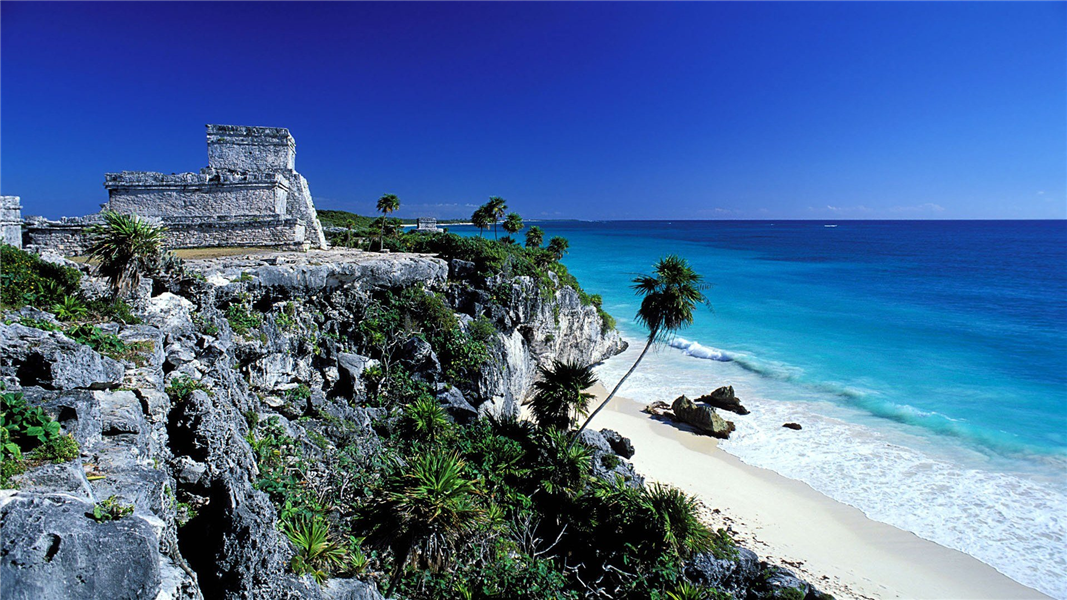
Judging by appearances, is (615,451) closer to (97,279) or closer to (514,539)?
(514,539)

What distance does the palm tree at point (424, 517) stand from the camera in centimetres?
800

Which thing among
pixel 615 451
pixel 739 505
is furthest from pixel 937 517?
pixel 615 451

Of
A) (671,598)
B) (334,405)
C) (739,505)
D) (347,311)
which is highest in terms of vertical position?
(347,311)

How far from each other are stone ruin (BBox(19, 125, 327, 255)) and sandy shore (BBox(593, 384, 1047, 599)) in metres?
17.0

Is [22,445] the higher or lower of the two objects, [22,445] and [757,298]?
the higher

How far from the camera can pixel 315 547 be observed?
7.02 metres

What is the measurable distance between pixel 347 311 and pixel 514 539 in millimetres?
9601

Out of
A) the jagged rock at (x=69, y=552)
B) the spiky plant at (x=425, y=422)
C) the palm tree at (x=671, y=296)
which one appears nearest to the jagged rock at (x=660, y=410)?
the palm tree at (x=671, y=296)

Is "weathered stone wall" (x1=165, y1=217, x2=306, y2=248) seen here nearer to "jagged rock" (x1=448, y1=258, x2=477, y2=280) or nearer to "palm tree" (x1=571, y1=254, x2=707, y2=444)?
"jagged rock" (x1=448, y1=258, x2=477, y2=280)

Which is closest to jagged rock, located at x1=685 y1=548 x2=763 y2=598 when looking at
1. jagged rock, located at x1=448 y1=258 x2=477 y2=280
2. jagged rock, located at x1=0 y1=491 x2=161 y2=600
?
jagged rock, located at x1=0 y1=491 x2=161 y2=600

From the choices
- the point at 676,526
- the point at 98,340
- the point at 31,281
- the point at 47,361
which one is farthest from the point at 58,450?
the point at 676,526

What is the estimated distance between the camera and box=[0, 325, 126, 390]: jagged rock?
5.11 metres

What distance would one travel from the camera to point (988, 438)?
61.2ft

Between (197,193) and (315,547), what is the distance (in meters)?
14.8
